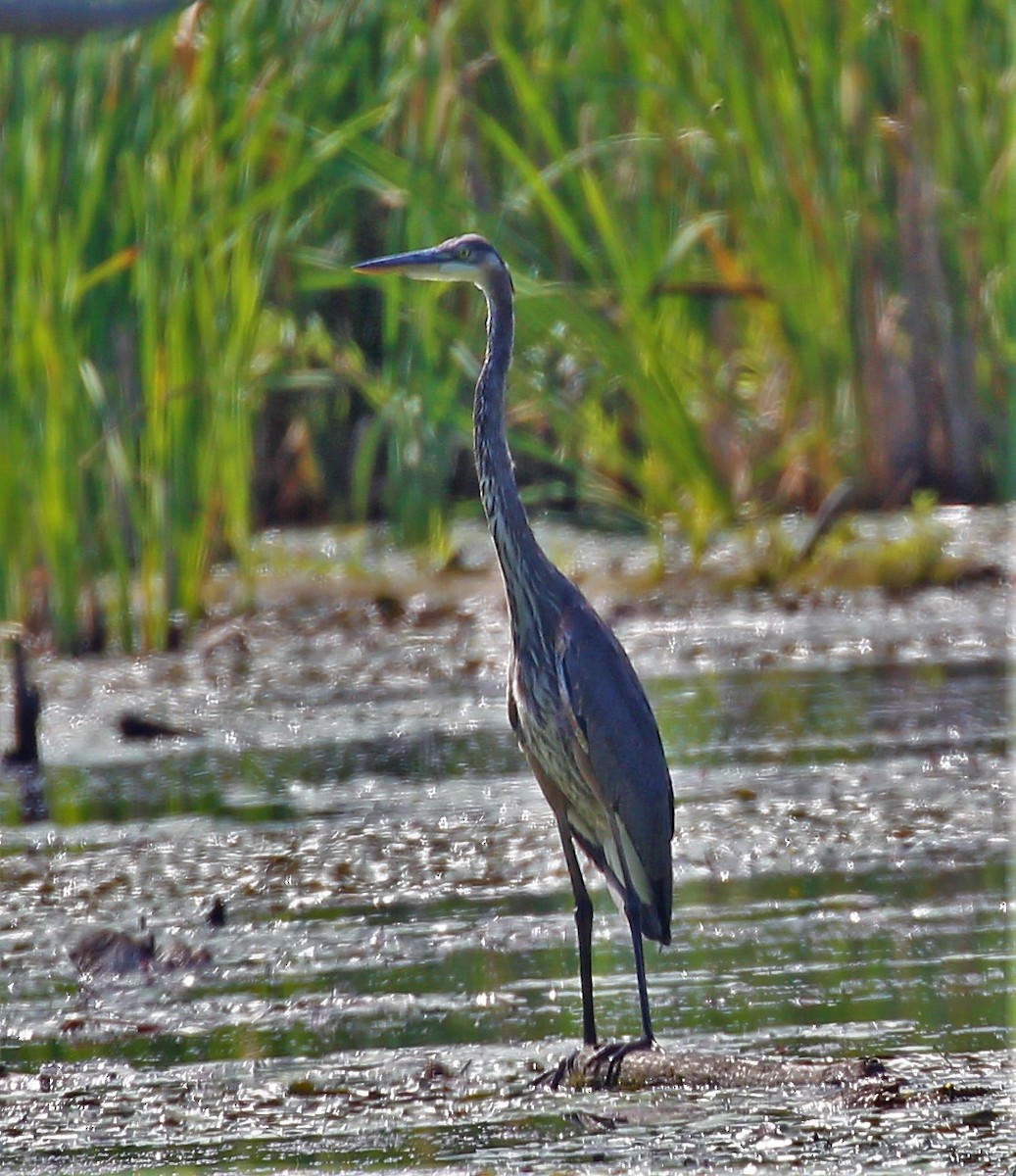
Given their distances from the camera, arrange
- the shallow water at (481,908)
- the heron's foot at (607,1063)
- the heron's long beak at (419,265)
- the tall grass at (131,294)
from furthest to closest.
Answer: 1. the tall grass at (131,294)
2. the heron's long beak at (419,265)
3. the heron's foot at (607,1063)
4. the shallow water at (481,908)

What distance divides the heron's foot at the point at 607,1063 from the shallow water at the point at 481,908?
34mm

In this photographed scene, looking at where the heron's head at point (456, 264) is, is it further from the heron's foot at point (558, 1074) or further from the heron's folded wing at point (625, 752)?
the heron's foot at point (558, 1074)

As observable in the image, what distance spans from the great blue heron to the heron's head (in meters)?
0.26

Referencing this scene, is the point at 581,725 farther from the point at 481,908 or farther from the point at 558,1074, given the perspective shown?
the point at 481,908

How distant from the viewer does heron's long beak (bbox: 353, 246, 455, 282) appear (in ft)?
17.0

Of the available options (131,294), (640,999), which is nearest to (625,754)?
(640,999)

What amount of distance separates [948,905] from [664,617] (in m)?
4.18

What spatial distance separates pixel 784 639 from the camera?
879 centimetres

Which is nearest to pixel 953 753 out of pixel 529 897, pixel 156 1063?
pixel 529 897

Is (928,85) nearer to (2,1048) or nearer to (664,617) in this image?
(664,617)

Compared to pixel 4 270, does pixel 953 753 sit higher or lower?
lower

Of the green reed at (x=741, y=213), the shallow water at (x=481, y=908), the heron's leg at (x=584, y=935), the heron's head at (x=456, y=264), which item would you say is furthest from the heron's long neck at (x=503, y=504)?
the green reed at (x=741, y=213)

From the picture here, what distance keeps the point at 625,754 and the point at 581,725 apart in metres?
0.10

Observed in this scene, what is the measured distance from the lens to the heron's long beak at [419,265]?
5.18m
